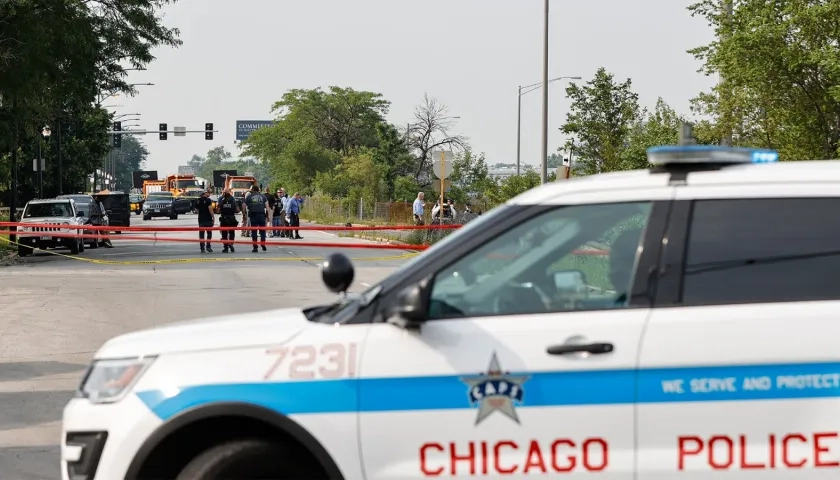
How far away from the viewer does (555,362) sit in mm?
4480

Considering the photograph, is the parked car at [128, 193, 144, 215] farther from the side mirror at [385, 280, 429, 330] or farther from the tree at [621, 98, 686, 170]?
the side mirror at [385, 280, 429, 330]

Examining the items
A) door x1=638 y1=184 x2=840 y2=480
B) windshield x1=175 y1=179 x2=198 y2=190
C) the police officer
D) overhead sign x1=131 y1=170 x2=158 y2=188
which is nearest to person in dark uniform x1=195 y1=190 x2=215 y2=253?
the police officer

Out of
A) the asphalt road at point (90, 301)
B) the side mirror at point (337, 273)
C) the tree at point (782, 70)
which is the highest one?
the tree at point (782, 70)

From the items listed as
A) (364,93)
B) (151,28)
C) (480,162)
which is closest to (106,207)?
(151,28)

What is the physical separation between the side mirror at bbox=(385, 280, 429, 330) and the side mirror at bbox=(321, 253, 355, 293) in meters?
0.35

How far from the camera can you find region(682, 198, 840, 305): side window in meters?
4.52

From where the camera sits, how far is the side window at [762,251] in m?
4.52

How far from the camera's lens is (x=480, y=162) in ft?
281

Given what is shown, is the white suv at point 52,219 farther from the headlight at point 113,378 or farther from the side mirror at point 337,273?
the side mirror at point 337,273

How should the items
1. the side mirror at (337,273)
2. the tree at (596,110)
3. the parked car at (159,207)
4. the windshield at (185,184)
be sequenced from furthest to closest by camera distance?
the windshield at (185,184)
the parked car at (159,207)
the tree at (596,110)
the side mirror at (337,273)

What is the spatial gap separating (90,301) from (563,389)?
15.0 meters

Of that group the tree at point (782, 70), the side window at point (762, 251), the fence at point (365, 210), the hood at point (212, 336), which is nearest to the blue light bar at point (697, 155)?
the side window at point (762, 251)

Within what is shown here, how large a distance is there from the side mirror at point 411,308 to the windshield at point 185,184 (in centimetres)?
8342

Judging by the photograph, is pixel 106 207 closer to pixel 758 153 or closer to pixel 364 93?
pixel 758 153
